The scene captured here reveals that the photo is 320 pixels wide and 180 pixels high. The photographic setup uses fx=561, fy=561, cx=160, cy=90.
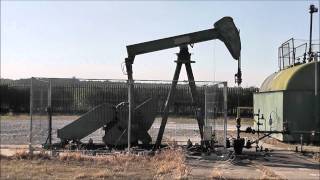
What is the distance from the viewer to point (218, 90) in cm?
1881

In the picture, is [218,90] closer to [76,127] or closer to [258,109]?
[76,127]

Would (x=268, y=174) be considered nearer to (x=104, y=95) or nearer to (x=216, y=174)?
(x=216, y=174)

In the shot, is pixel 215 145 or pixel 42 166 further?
pixel 215 145

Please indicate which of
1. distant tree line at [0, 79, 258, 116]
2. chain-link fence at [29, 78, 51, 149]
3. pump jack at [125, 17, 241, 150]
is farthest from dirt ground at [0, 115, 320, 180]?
pump jack at [125, 17, 241, 150]

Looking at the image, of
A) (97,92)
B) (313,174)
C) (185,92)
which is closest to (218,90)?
(185,92)

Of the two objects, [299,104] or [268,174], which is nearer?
[268,174]

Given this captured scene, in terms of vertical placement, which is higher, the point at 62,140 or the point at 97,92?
the point at 97,92

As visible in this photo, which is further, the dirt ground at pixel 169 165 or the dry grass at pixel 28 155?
the dry grass at pixel 28 155

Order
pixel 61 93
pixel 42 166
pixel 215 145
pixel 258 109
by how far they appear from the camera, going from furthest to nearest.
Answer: pixel 258 109 < pixel 215 145 < pixel 61 93 < pixel 42 166

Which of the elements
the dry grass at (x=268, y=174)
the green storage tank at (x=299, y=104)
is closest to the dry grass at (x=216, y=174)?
the dry grass at (x=268, y=174)

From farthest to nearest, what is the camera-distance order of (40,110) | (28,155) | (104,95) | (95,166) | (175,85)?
(175,85) < (104,95) < (40,110) < (28,155) < (95,166)

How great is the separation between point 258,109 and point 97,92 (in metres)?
15.1

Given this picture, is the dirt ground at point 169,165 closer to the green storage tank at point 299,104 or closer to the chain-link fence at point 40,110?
the chain-link fence at point 40,110

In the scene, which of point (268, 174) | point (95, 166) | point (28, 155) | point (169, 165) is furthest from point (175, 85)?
point (268, 174)
